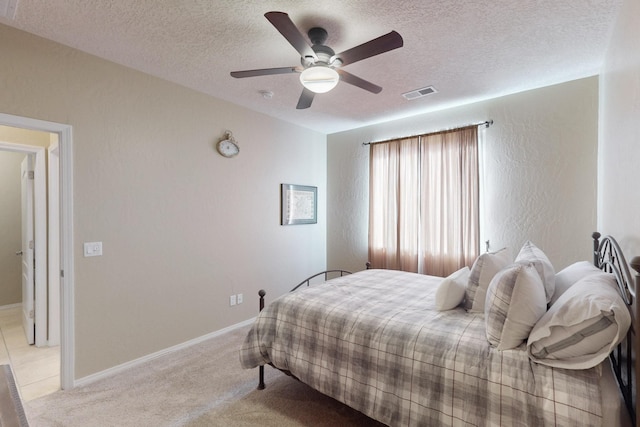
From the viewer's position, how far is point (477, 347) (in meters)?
1.46

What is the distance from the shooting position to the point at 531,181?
3166 millimetres

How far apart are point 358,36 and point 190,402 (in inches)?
Result: 120

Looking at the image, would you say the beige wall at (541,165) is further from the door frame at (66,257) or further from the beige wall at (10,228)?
the beige wall at (10,228)

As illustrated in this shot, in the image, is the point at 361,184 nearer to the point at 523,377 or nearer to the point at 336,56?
the point at 336,56

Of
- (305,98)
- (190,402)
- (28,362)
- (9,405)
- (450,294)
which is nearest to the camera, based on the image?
(9,405)

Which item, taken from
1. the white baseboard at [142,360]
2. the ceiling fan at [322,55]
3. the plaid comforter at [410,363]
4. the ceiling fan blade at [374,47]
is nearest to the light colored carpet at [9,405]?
the plaid comforter at [410,363]

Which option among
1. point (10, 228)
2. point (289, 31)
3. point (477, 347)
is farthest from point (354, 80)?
point (10, 228)

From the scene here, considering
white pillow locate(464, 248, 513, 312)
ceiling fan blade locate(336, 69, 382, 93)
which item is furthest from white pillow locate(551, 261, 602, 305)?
ceiling fan blade locate(336, 69, 382, 93)

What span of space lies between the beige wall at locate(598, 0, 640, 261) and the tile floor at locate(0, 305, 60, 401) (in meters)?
4.18

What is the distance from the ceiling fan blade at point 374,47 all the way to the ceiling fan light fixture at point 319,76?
0.13 m

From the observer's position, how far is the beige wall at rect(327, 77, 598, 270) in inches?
115

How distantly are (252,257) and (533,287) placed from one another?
3.11m

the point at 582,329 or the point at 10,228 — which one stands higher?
the point at 10,228

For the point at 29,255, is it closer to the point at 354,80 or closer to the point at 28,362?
the point at 28,362
